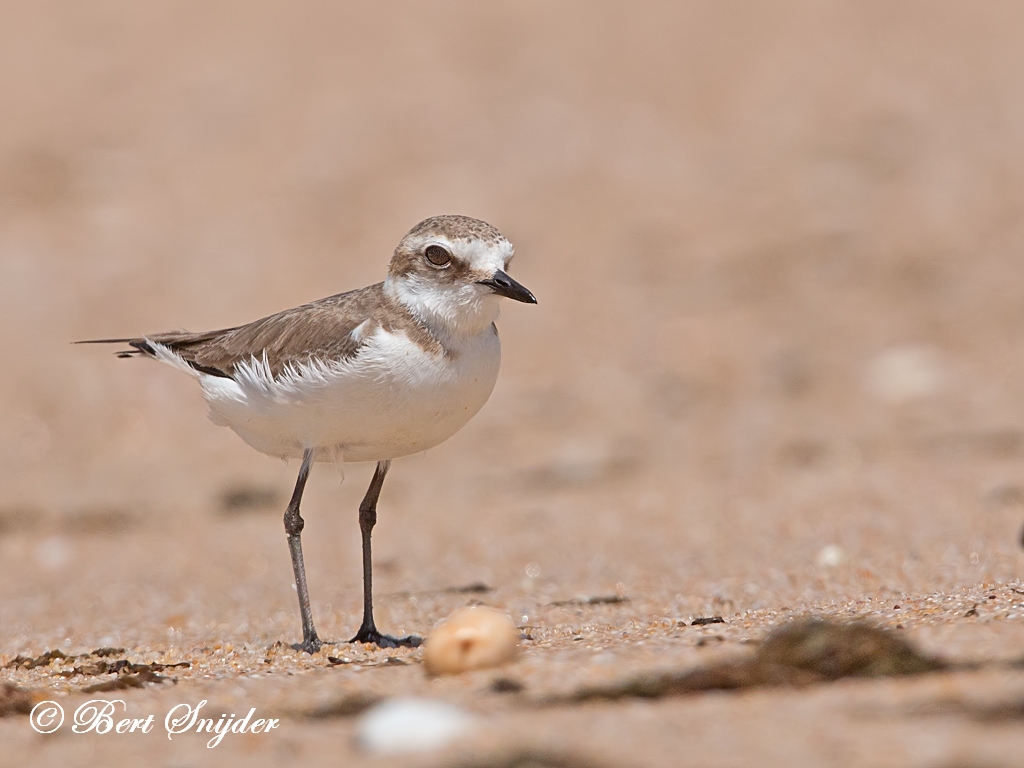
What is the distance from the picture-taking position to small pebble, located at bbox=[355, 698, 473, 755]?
→ 293 centimetres

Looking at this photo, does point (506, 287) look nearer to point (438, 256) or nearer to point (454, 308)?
point (454, 308)

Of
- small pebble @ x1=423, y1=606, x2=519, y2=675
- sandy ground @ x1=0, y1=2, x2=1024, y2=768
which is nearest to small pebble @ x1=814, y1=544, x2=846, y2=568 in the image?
sandy ground @ x1=0, y1=2, x2=1024, y2=768

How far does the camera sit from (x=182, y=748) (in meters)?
3.12

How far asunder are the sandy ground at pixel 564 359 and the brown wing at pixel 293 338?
102 cm

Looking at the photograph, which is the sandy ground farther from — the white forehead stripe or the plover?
the white forehead stripe

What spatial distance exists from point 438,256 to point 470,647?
5.09ft

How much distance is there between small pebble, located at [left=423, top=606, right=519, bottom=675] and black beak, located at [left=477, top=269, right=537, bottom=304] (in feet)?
3.94

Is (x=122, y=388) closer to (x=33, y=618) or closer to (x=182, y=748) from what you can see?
(x=33, y=618)

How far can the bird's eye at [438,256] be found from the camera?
4.63m

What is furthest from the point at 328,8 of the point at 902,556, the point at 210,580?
the point at 902,556

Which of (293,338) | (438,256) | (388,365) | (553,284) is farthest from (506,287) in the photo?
(553,284)

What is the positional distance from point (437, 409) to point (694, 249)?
21.0ft

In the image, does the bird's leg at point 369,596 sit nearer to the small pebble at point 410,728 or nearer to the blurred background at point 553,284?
the blurred background at point 553,284

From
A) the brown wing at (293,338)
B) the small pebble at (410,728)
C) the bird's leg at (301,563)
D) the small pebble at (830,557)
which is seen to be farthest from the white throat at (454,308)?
the small pebble at (830,557)
